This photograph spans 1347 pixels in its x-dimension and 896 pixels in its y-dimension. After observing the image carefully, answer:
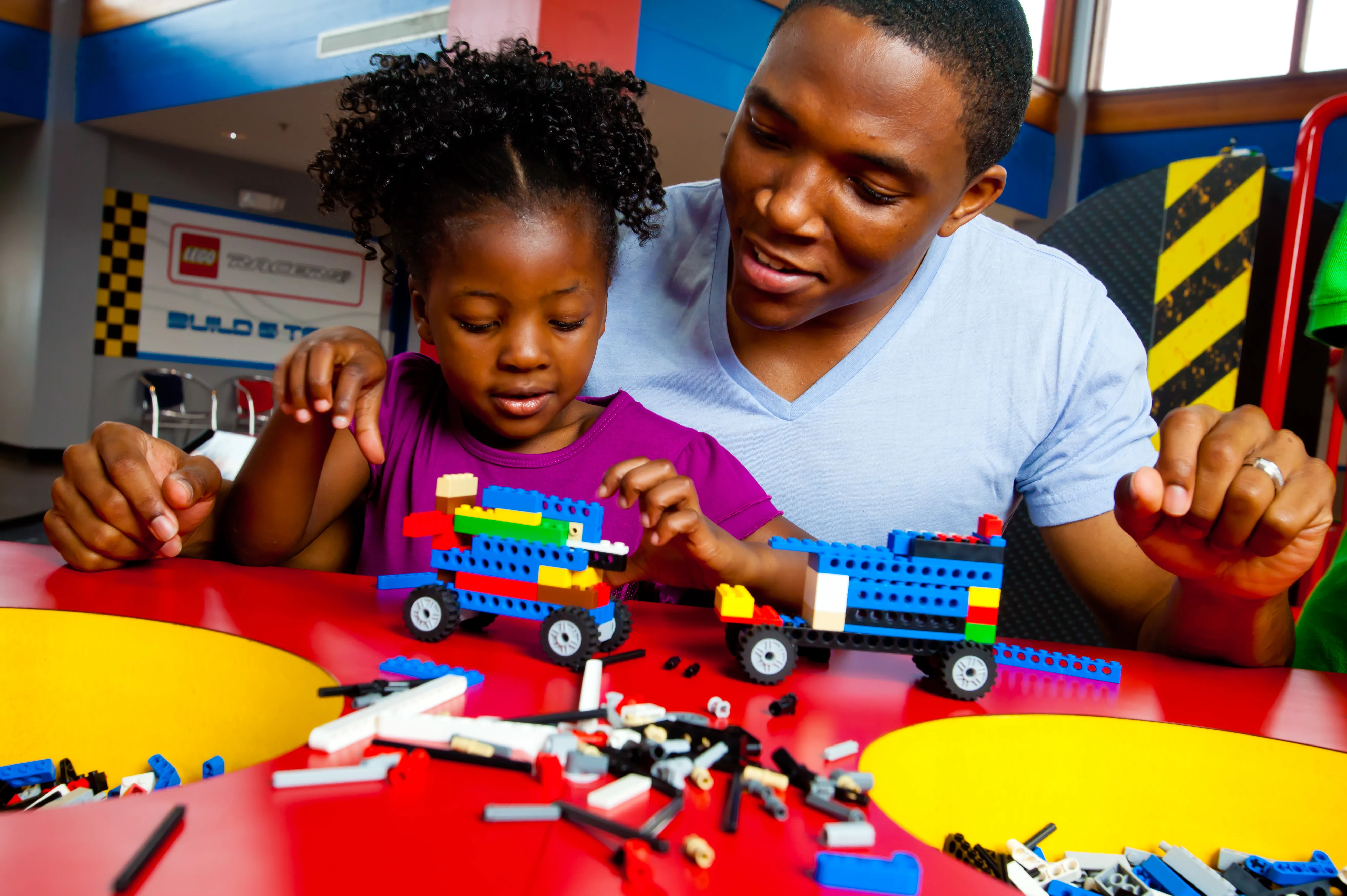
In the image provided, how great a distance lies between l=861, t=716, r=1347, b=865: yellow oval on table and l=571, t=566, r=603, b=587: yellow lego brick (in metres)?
0.31

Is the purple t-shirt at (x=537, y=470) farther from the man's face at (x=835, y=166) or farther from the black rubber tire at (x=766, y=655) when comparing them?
the black rubber tire at (x=766, y=655)

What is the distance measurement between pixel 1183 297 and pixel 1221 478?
6.12 feet

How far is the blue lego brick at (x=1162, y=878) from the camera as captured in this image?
69cm

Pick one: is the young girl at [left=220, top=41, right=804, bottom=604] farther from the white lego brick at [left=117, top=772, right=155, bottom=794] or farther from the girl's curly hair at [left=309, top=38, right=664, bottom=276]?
the white lego brick at [left=117, top=772, right=155, bottom=794]

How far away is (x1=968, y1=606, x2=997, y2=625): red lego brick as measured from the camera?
0.84 meters

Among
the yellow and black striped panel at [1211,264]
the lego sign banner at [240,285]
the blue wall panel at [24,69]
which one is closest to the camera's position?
the yellow and black striped panel at [1211,264]

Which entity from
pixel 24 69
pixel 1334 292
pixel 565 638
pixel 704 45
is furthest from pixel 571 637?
pixel 24 69

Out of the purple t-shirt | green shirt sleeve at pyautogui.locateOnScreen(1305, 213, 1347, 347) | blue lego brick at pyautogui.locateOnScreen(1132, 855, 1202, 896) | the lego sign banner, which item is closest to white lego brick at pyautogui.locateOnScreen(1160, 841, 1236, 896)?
blue lego brick at pyautogui.locateOnScreen(1132, 855, 1202, 896)

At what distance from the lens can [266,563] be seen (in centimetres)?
120

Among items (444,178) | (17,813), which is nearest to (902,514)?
(444,178)

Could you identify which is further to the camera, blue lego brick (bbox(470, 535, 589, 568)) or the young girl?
the young girl

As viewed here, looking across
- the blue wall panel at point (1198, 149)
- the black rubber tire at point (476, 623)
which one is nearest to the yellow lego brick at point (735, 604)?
the black rubber tire at point (476, 623)

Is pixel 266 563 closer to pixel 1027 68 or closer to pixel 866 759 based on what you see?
pixel 866 759

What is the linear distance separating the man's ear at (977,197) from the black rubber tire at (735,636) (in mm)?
743
